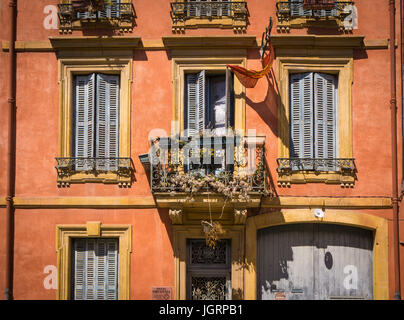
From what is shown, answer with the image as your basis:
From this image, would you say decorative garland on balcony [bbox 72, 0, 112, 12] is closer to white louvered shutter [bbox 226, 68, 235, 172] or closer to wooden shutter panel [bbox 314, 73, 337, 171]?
white louvered shutter [bbox 226, 68, 235, 172]

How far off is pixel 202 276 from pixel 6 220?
463cm

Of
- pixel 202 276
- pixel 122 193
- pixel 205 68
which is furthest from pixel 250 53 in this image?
pixel 202 276

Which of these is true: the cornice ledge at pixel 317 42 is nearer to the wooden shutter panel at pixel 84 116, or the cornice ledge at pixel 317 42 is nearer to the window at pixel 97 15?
the window at pixel 97 15

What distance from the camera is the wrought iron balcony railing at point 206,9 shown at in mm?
14516

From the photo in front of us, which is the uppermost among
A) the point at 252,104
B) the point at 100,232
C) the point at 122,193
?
the point at 252,104

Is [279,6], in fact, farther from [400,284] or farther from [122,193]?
[400,284]

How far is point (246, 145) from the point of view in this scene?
1400 centimetres

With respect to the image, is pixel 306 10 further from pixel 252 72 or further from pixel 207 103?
pixel 207 103

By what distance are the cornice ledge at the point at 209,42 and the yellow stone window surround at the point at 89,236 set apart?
432 centimetres

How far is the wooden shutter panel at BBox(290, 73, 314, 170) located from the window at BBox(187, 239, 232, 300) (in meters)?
2.71

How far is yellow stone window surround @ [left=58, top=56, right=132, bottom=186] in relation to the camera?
14320 mm

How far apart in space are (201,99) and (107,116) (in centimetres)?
223

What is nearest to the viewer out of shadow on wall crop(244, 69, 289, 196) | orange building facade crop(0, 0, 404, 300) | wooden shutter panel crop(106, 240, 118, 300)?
orange building facade crop(0, 0, 404, 300)

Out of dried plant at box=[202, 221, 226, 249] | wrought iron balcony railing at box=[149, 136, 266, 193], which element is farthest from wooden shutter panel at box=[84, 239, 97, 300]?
dried plant at box=[202, 221, 226, 249]
